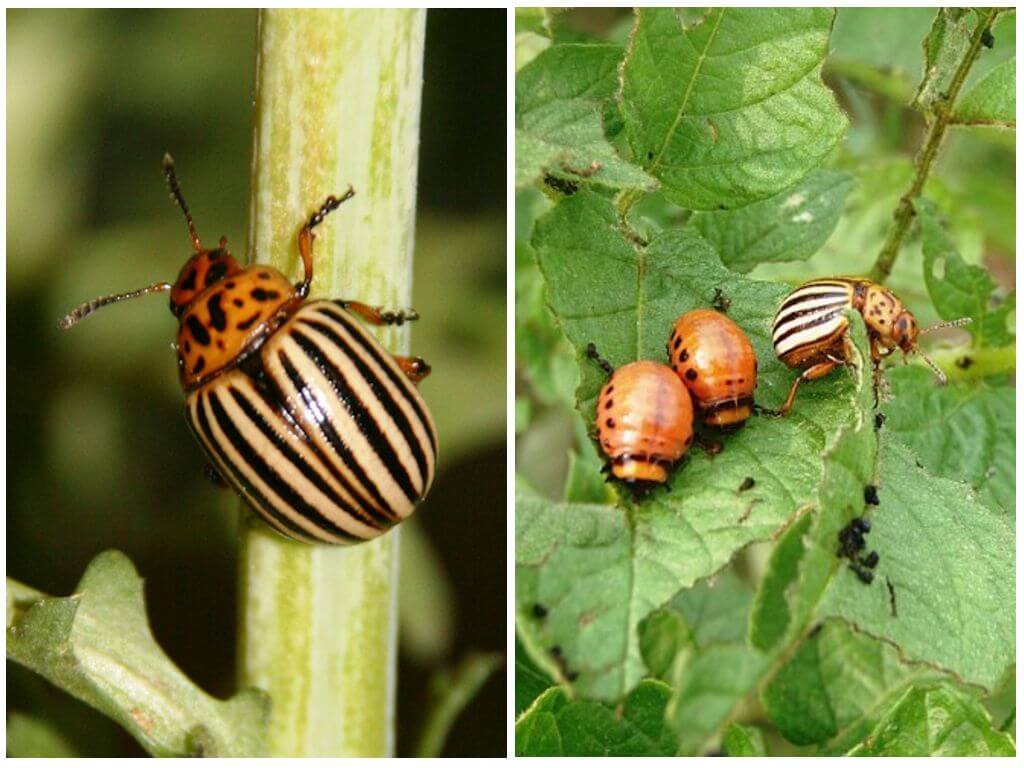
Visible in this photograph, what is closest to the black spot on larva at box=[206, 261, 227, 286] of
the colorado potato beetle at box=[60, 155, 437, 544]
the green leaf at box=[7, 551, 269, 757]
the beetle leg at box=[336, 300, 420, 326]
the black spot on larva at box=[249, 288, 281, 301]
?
the colorado potato beetle at box=[60, 155, 437, 544]

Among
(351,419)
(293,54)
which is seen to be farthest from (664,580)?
(293,54)

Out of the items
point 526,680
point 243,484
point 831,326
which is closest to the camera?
point 831,326

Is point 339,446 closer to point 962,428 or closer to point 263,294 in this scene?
point 263,294

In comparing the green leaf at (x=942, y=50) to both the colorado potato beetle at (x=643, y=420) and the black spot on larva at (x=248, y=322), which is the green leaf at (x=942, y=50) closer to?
the colorado potato beetle at (x=643, y=420)

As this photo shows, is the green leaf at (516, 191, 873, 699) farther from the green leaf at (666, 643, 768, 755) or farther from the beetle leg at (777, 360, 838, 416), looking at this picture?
the green leaf at (666, 643, 768, 755)

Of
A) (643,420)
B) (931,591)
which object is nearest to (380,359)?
(643,420)

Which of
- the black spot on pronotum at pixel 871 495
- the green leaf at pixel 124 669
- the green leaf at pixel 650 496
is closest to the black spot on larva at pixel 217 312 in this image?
the green leaf at pixel 124 669
